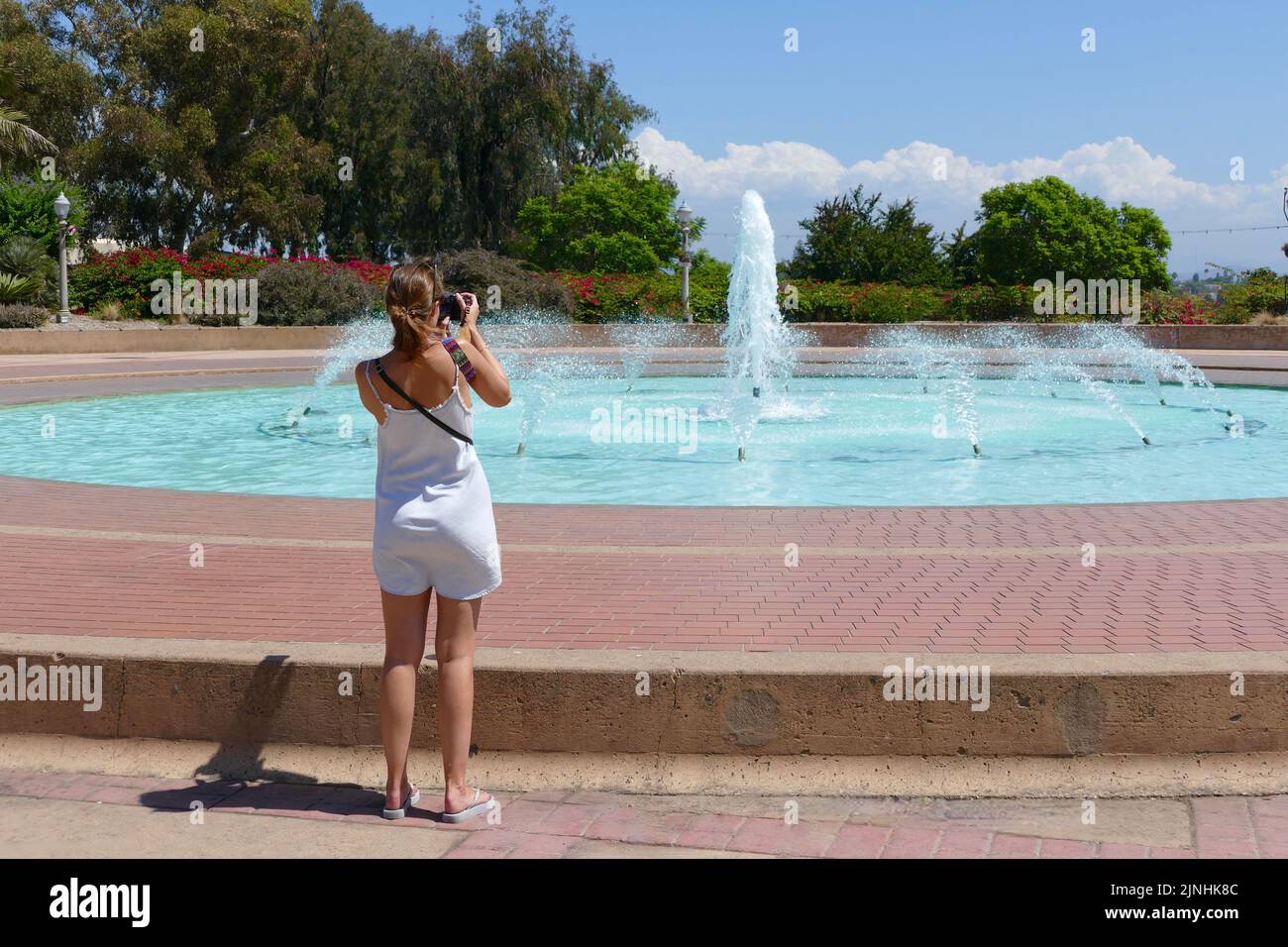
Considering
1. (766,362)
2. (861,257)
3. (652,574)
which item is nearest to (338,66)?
(861,257)

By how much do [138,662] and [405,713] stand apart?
4.30ft

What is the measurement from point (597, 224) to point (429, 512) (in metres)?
52.0

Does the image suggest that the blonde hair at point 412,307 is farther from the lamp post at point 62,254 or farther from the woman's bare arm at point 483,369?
the lamp post at point 62,254

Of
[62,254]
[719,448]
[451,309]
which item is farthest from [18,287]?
[451,309]

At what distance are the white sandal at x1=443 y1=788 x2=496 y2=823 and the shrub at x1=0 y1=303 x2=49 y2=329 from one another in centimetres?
2935

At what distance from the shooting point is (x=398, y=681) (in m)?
4.40

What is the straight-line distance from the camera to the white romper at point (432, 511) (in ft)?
14.0

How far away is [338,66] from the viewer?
52.8 m

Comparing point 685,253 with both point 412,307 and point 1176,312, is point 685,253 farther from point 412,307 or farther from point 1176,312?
point 412,307

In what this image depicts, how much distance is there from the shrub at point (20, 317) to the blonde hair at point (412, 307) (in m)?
29.1

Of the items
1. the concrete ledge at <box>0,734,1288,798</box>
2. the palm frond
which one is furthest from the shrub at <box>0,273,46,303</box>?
the concrete ledge at <box>0,734,1288,798</box>

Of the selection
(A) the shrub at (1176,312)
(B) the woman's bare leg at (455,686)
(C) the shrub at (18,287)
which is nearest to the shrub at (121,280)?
(C) the shrub at (18,287)

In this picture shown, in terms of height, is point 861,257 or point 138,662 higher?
point 861,257
